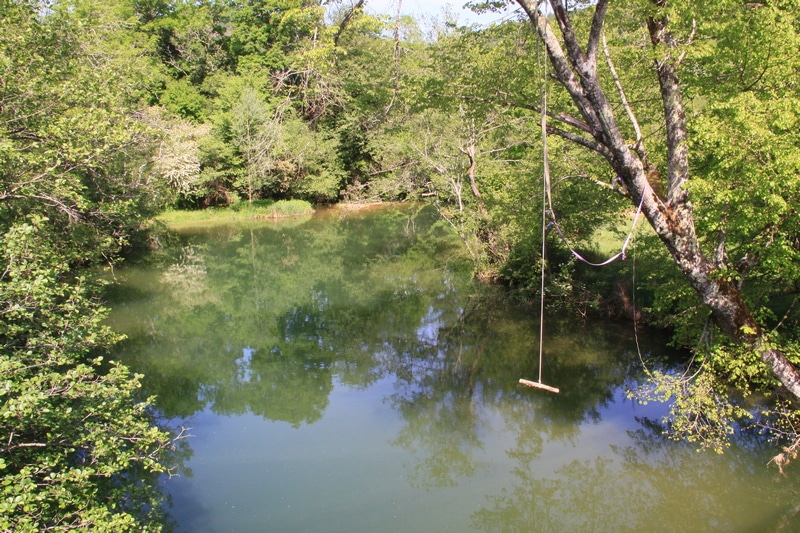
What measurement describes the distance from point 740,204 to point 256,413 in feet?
28.8

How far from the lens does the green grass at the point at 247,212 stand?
3584 centimetres

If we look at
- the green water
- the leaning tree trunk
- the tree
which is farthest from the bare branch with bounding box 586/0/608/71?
the tree

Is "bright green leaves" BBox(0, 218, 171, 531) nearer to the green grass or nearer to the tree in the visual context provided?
the tree

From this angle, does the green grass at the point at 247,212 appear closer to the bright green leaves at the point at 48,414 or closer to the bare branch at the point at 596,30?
the bright green leaves at the point at 48,414

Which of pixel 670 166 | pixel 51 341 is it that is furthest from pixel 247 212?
pixel 670 166

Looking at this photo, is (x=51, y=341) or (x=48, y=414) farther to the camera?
(x=51, y=341)

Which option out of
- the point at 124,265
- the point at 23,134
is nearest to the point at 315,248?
the point at 124,265

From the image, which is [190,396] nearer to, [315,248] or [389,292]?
[389,292]

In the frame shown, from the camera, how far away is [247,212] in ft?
121

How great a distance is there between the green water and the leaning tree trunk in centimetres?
244

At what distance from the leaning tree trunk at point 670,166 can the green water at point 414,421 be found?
7.99 ft

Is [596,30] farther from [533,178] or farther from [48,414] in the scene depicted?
[533,178]

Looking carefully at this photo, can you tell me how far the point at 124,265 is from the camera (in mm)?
22969

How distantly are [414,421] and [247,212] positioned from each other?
28954mm
